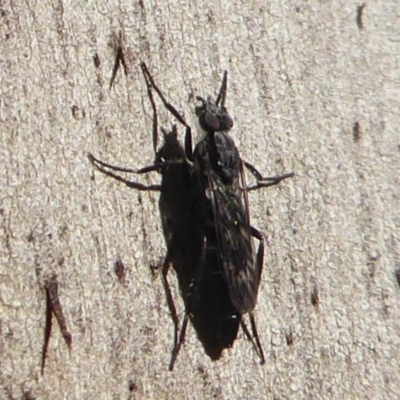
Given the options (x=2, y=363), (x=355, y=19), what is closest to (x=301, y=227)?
(x=355, y=19)

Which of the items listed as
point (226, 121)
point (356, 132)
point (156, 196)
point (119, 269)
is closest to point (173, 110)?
point (226, 121)

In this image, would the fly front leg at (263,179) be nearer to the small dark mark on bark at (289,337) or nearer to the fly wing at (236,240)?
the fly wing at (236,240)

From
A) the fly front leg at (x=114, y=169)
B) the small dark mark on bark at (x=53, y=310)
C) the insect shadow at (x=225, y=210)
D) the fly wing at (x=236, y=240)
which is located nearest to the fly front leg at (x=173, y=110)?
the insect shadow at (x=225, y=210)

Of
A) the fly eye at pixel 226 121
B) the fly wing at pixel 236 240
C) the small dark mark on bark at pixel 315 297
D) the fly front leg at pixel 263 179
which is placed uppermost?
the fly eye at pixel 226 121

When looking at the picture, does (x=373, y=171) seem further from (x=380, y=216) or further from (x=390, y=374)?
(x=390, y=374)

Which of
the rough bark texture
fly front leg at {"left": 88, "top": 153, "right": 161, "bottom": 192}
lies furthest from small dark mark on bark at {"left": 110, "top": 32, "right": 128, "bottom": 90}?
fly front leg at {"left": 88, "top": 153, "right": 161, "bottom": 192}

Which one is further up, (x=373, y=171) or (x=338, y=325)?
(x=373, y=171)

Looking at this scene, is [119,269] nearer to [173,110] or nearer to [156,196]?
[156,196]

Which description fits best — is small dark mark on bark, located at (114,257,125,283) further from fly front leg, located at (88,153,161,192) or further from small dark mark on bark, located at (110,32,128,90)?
small dark mark on bark, located at (110,32,128,90)
